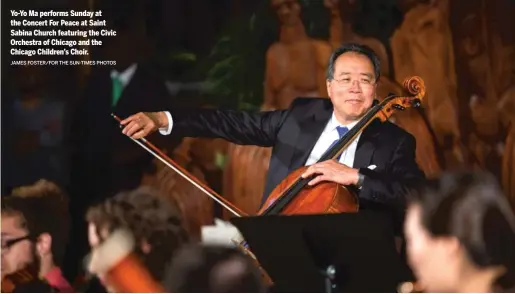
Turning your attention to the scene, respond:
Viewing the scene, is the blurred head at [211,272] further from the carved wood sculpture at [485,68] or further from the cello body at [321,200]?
the carved wood sculpture at [485,68]

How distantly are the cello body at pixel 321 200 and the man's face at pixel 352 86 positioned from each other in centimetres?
28

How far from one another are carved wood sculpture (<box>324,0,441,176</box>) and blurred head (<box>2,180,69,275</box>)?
1216 mm

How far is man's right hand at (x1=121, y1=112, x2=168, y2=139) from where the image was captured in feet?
10.7

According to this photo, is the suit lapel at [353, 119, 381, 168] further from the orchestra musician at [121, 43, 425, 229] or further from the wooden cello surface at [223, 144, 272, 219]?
the wooden cello surface at [223, 144, 272, 219]

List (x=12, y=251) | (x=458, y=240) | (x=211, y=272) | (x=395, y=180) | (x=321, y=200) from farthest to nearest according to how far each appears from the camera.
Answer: (x=12, y=251) → (x=395, y=180) → (x=321, y=200) → (x=211, y=272) → (x=458, y=240)

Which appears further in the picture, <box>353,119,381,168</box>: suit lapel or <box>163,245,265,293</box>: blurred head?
<box>353,119,381,168</box>: suit lapel

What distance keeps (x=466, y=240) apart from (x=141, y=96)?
4.49ft

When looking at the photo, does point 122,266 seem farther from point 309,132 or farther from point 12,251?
point 309,132

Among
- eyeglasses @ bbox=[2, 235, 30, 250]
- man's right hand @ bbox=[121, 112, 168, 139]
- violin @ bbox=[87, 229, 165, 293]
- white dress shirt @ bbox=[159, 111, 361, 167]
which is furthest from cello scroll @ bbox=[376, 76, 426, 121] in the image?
eyeglasses @ bbox=[2, 235, 30, 250]

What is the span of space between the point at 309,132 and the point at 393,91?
35cm

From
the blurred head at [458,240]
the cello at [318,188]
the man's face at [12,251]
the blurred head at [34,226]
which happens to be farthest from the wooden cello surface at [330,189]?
the man's face at [12,251]

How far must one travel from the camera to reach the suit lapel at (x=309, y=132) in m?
3.20

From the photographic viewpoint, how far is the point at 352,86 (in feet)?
10.5

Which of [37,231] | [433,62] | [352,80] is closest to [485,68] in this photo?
[433,62]
